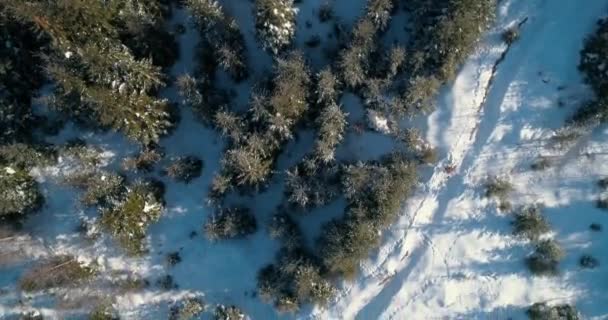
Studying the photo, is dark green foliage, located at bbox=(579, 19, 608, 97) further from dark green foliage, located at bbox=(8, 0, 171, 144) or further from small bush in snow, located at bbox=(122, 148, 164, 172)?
small bush in snow, located at bbox=(122, 148, 164, 172)

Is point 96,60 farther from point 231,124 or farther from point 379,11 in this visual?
point 379,11

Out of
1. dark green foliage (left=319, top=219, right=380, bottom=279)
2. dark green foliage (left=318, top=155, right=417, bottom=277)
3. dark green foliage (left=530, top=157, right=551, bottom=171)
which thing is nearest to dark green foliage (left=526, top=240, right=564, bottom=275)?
dark green foliage (left=530, top=157, right=551, bottom=171)

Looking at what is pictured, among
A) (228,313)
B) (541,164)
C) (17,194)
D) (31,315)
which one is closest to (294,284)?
(228,313)

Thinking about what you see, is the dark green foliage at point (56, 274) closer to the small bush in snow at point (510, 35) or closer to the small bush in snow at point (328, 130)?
the small bush in snow at point (328, 130)

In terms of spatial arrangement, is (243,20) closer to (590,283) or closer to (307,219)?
(307,219)

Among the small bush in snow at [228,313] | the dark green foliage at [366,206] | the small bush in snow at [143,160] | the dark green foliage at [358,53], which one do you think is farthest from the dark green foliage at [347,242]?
the small bush in snow at [143,160]

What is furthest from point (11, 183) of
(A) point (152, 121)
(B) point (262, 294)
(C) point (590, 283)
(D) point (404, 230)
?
(C) point (590, 283)

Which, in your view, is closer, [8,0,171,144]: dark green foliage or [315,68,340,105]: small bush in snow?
[8,0,171,144]: dark green foliage
